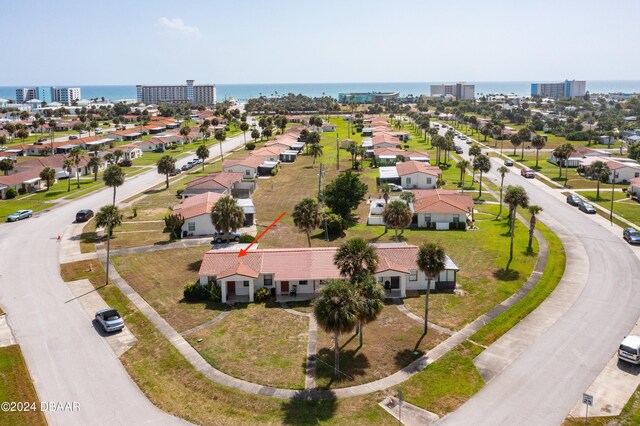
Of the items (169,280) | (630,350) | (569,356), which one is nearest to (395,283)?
(569,356)

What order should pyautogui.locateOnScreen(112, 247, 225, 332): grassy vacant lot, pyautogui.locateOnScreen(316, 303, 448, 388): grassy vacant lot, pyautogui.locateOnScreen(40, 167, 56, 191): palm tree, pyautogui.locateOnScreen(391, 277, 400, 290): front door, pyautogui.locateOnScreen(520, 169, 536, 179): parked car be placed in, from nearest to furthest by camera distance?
pyautogui.locateOnScreen(316, 303, 448, 388): grassy vacant lot, pyautogui.locateOnScreen(112, 247, 225, 332): grassy vacant lot, pyautogui.locateOnScreen(391, 277, 400, 290): front door, pyautogui.locateOnScreen(40, 167, 56, 191): palm tree, pyautogui.locateOnScreen(520, 169, 536, 179): parked car

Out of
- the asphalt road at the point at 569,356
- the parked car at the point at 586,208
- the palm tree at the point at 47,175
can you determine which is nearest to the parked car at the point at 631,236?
the asphalt road at the point at 569,356

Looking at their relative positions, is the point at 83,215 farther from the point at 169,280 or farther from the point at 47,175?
the point at 169,280

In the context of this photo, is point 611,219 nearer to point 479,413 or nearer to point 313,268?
point 313,268

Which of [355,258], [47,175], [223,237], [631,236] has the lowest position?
[223,237]

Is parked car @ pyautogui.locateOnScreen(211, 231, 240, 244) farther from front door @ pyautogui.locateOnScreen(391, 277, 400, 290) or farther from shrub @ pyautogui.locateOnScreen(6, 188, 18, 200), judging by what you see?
shrub @ pyautogui.locateOnScreen(6, 188, 18, 200)

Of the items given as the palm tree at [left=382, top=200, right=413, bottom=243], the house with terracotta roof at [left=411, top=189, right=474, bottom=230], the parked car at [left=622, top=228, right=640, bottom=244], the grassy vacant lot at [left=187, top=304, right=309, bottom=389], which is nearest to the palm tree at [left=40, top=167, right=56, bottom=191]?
the grassy vacant lot at [left=187, top=304, right=309, bottom=389]
